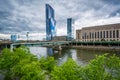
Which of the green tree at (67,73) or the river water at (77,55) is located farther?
the river water at (77,55)

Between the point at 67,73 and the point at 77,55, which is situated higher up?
the point at 67,73

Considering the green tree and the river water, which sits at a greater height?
the green tree

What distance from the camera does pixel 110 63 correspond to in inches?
1003

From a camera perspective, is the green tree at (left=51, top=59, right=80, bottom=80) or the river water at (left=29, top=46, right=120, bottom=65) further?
the river water at (left=29, top=46, right=120, bottom=65)

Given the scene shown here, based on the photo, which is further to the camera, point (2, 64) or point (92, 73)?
point (2, 64)

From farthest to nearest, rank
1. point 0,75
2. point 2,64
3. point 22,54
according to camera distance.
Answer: point 0,75
point 22,54
point 2,64

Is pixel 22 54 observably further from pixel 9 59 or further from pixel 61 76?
pixel 61 76

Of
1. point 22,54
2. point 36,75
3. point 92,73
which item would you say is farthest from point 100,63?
point 22,54

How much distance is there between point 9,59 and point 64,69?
23.0 meters

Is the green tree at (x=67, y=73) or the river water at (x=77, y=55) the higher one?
the green tree at (x=67, y=73)

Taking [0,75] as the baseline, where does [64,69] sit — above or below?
above

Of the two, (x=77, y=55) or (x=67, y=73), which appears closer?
(x=67, y=73)

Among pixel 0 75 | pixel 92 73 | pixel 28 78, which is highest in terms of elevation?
pixel 92 73

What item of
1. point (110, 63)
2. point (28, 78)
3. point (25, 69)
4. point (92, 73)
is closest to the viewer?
point (92, 73)
